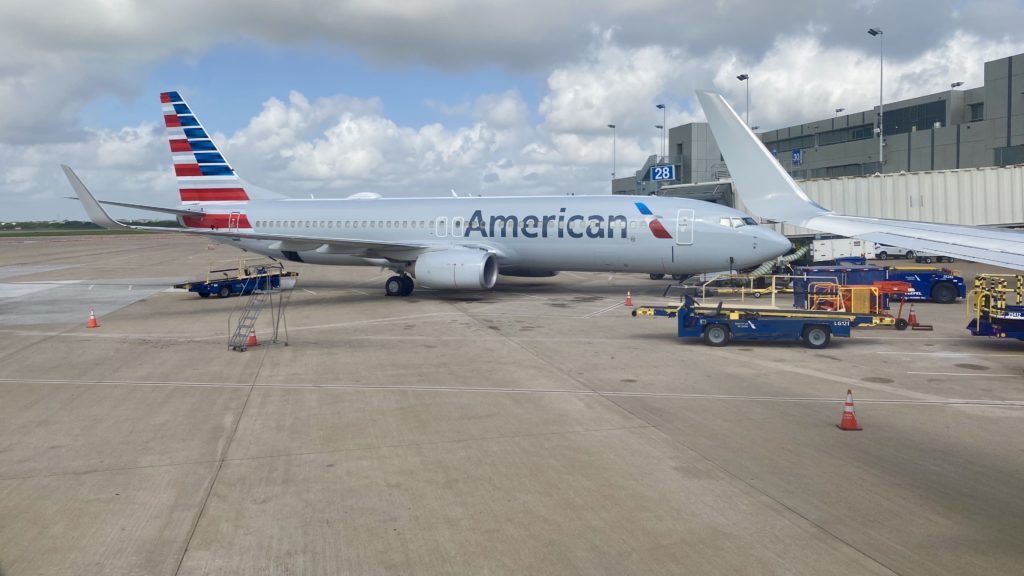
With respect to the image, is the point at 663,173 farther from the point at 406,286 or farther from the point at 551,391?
the point at 551,391

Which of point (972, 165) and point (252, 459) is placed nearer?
point (252, 459)

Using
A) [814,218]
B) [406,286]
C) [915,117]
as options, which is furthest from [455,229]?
[915,117]

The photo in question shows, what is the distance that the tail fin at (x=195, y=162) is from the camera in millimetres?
30859

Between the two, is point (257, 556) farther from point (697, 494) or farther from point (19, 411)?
point (19, 411)

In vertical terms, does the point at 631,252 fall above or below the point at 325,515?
above

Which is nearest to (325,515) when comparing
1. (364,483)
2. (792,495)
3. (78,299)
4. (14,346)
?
(364,483)

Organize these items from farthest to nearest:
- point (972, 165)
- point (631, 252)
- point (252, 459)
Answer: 1. point (972, 165)
2. point (631, 252)
3. point (252, 459)

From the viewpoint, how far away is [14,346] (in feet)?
57.2

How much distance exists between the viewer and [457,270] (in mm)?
24312

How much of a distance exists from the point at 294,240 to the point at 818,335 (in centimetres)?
1734

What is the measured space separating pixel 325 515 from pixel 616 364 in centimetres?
839

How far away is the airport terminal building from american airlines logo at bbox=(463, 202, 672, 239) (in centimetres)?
1571

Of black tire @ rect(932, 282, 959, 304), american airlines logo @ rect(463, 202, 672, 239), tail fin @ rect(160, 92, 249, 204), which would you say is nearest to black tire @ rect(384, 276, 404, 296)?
american airlines logo @ rect(463, 202, 672, 239)

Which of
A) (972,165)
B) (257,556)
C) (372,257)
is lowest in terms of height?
(257,556)
